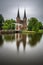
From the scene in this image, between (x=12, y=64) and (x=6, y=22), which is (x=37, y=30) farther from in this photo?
(x=12, y=64)

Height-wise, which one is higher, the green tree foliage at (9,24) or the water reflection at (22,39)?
the green tree foliage at (9,24)

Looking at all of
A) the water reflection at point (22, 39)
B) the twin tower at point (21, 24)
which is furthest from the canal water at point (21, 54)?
the twin tower at point (21, 24)

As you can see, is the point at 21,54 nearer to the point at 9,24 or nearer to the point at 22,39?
the point at 22,39

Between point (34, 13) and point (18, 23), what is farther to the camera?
point (18, 23)

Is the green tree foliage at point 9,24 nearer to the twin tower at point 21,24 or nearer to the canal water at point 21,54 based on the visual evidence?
the twin tower at point 21,24

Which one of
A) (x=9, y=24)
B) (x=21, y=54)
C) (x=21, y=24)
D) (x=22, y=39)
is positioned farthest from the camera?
(x=21, y=24)

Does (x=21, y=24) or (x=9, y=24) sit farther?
(x=21, y=24)

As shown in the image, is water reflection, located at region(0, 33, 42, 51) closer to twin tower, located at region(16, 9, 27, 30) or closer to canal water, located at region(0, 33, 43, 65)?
canal water, located at region(0, 33, 43, 65)

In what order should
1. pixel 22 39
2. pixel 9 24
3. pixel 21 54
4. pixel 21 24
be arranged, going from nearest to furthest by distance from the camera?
pixel 21 54 < pixel 22 39 < pixel 9 24 < pixel 21 24

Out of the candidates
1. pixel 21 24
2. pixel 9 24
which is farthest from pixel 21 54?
pixel 21 24

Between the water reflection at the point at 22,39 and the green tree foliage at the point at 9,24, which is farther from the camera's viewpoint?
the green tree foliage at the point at 9,24

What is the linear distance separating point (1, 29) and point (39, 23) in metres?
2.90

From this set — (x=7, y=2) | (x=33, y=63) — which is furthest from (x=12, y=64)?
(x=7, y=2)

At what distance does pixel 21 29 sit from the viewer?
9.02m
